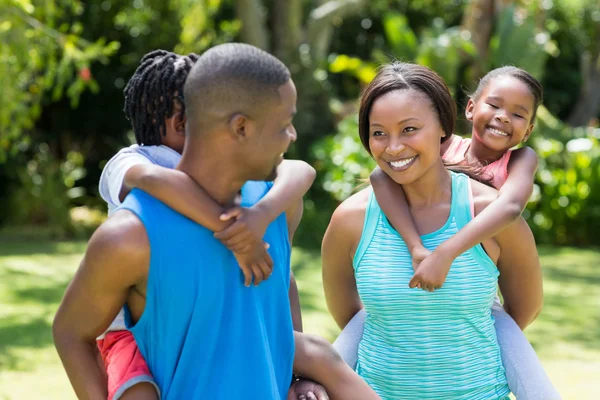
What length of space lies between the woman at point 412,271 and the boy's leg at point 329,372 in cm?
57

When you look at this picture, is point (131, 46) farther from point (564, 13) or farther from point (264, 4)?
point (564, 13)

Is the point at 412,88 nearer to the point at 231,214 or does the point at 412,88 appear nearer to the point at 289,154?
the point at 231,214

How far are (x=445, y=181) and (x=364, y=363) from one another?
0.68 meters

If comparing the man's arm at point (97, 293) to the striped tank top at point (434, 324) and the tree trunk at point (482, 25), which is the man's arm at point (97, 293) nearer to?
the striped tank top at point (434, 324)

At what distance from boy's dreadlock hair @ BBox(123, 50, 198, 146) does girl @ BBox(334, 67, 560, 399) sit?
0.83 m

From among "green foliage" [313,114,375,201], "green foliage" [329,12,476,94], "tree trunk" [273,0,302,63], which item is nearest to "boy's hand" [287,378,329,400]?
"green foliage" [313,114,375,201]

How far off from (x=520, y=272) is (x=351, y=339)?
0.63 m

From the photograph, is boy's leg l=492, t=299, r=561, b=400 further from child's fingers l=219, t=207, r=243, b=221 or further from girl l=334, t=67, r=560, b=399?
child's fingers l=219, t=207, r=243, b=221

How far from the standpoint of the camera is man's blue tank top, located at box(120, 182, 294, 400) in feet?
6.30

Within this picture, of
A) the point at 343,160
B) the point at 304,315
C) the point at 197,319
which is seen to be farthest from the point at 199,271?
the point at 343,160

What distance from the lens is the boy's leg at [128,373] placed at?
200 centimetres

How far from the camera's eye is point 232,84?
1.91 m

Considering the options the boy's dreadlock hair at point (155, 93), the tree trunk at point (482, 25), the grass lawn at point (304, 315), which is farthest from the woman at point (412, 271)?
the tree trunk at point (482, 25)

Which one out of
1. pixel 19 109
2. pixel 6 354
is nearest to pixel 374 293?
pixel 6 354
